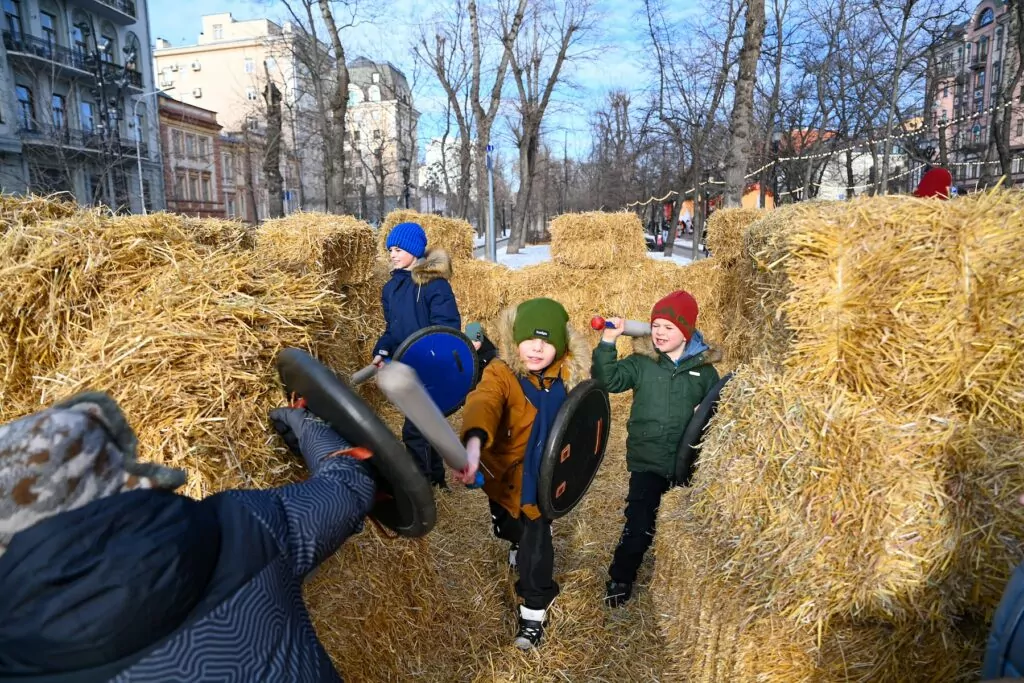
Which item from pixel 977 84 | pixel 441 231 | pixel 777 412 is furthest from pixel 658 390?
pixel 977 84

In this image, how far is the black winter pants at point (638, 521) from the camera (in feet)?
13.2

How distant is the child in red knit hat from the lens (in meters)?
3.91

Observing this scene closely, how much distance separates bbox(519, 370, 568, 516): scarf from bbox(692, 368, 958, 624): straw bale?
1.12 meters

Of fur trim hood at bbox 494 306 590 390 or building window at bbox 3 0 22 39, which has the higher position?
building window at bbox 3 0 22 39

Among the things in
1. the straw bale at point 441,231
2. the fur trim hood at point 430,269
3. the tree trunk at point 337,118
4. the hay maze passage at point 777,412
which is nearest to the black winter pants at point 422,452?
the fur trim hood at point 430,269

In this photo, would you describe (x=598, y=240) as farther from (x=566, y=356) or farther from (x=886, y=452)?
(x=886, y=452)

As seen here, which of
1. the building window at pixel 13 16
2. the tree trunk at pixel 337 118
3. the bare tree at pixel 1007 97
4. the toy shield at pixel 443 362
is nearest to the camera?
the toy shield at pixel 443 362

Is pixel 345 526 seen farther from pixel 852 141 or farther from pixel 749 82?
pixel 852 141

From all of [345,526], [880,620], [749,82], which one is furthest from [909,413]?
[749,82]

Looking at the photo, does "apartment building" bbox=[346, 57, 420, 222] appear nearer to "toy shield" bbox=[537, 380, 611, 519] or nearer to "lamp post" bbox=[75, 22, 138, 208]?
"lamp post" bbox=[75, 22, 138, 208]

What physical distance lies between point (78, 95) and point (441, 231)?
36041 millimetres

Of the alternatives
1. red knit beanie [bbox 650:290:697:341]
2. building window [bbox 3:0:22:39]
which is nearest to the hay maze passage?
red knit beanie [bbox 650:290:697:341]

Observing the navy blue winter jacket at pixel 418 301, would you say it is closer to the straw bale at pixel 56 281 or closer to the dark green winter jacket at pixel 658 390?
the dark green winter jacket at pixel 658 390

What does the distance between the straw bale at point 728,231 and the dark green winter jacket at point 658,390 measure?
20.2 feet
